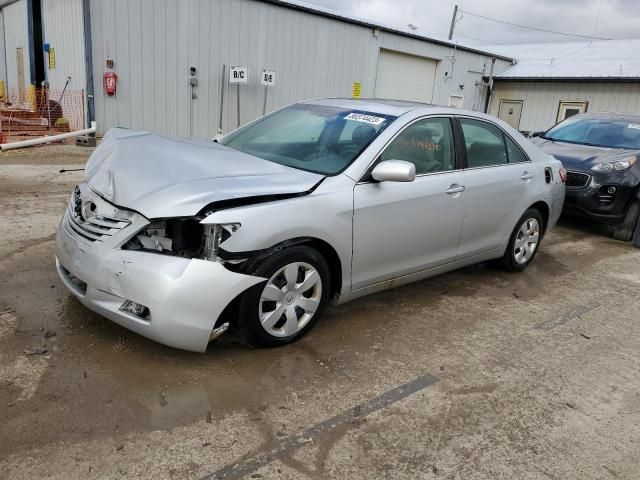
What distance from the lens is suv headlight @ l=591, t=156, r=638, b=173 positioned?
6926 mm

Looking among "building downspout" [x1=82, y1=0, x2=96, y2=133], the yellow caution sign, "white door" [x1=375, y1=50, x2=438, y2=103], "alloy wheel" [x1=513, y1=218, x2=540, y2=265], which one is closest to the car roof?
"alloy wheel" [x1=513, y1=218, x2=540, y2=265]

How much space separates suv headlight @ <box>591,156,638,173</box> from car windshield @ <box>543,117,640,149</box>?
25.9 inches

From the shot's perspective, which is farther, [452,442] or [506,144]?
[506,144]

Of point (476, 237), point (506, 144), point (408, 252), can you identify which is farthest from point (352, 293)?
point (506, 144)

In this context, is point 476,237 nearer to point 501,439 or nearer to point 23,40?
point 501,439

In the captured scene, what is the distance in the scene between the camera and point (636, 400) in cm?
Answer: 313

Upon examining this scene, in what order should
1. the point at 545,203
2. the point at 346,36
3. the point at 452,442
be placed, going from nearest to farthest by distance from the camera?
the point at 452,442 < the point at 545,203 < the point at 346,36

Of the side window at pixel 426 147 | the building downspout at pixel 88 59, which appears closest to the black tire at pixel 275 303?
the side window at pixel 426 147

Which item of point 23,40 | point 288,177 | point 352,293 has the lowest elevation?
point 352,293

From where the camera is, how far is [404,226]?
3.75m

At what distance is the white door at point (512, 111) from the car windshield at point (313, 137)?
18174mm

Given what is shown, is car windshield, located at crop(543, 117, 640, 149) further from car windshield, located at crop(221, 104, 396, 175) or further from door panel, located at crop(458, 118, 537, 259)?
car windshield, located at crop(221, 104, 396, 175)

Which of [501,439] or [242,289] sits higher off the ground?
[242,289]

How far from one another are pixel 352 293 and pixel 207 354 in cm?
105
